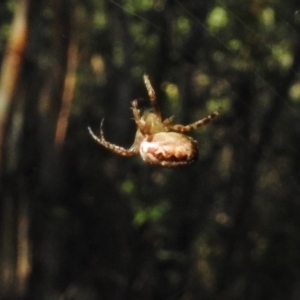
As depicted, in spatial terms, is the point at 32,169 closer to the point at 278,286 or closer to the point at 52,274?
the point at 52,274

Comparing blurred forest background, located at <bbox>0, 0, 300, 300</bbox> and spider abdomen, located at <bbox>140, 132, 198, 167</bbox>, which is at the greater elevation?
spider abdomen, located at <bbox>140, 132, 198, 167</bbox>

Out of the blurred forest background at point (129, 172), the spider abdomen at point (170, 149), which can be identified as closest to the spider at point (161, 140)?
the spider abdomen at point (170, 149)

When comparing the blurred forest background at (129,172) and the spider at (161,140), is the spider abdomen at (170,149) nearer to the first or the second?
the spider at (161,140)

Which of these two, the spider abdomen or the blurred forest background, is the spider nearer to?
the spider abdomen

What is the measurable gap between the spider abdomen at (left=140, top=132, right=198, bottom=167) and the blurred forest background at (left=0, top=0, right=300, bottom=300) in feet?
5.25

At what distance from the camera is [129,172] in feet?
11.9

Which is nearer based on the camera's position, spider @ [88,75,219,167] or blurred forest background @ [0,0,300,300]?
spider @ [88,75,219,167]

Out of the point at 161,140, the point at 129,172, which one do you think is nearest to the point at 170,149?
the point at 161,140

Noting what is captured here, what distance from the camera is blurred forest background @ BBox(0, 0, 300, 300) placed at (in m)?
3.36

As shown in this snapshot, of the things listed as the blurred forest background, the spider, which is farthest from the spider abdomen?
the blurred forest background

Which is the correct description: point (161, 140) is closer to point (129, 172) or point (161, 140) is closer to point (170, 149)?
point (170, 149)

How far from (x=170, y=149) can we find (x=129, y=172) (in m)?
1.98

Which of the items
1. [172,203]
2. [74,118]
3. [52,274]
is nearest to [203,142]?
[172,203]

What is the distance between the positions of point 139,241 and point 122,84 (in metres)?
0.73
